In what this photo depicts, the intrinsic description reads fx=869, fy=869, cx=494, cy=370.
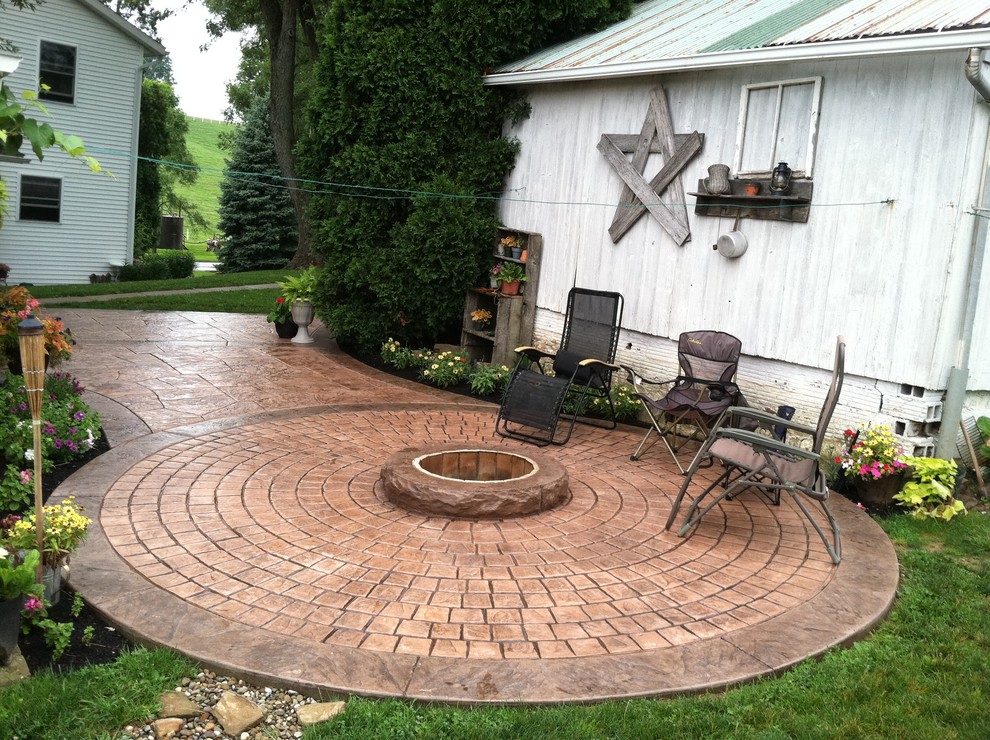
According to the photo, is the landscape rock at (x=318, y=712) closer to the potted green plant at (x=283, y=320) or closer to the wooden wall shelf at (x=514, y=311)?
the wooden wall shelf at (x=514, y=311)

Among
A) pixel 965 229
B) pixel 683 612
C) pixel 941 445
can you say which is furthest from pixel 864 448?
pixel 683 612

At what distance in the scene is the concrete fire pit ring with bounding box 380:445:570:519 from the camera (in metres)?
4.80

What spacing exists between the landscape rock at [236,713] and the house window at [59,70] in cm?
1753

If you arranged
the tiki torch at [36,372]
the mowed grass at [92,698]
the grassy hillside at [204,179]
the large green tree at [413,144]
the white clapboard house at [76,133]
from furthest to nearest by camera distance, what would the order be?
the grassy hillside at [204,179], the white clapboard house at [76,133], the large green tree at [413,144], the tiki torch at [36,372], the mowed grass at [92,698]

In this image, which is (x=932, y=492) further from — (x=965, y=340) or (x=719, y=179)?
(x=719, y=179)

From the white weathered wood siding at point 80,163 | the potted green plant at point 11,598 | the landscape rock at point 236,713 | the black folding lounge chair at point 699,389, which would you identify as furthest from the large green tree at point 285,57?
the landscape rock at point 236,713

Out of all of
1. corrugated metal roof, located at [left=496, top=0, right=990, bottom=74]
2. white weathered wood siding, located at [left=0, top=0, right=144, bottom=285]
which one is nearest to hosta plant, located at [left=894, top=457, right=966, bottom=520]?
corrugated metal roof, located at [left=496, top=0, right=990, bottom=74]

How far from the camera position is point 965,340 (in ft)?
18.1

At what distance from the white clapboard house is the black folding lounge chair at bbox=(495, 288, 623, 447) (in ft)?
43.8

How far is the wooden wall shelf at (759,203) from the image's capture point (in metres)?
6.21

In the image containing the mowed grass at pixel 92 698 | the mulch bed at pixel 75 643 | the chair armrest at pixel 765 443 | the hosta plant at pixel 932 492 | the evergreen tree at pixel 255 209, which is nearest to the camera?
the mowed grass at pixel 92 698

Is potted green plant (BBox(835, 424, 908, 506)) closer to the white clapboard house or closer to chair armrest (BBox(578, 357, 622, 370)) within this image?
chair armrest (BBox(578, 357, 622, 370))

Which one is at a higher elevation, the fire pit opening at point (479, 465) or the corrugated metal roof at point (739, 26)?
the corrugated metal roof at point (739, 26)

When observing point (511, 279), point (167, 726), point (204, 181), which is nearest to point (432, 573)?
point (167, 726)
